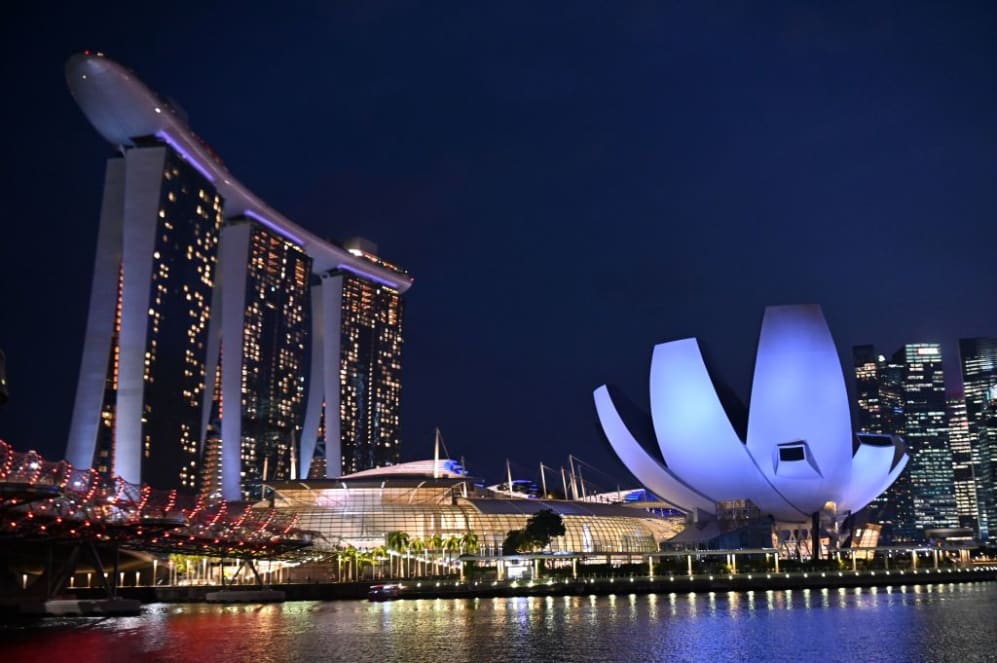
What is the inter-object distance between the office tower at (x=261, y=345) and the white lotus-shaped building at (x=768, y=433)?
143ft

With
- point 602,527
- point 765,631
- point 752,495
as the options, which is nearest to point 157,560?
point 602,527

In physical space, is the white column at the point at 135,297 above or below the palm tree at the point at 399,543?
above

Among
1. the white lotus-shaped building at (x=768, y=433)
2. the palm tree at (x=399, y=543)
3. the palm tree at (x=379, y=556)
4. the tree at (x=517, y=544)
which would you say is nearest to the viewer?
the white lotus-shaped building at (x=768, y=433)

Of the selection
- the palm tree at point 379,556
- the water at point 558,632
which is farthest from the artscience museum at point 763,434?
the palm tree at point 379,556

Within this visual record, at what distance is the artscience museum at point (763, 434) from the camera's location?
55.4 metres

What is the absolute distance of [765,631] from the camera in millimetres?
27500

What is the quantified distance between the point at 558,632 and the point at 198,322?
209ft

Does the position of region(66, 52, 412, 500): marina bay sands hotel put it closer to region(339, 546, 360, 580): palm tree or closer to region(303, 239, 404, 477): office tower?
region(303, 239, 404, 477): office tower

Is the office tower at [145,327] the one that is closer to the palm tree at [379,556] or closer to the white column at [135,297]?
the white column at [135,297]

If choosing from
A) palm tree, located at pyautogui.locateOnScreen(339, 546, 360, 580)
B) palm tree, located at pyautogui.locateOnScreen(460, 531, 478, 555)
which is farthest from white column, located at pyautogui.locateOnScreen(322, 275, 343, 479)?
palm tree, located at pyautogui.locateOnScreen(339, 546, 360, 580)

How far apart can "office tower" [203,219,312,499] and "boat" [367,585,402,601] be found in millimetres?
43406

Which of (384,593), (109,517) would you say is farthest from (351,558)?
(109,517)

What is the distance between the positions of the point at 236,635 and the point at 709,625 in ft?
43.8

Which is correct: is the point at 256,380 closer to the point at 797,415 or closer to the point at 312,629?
the point at 797,415
